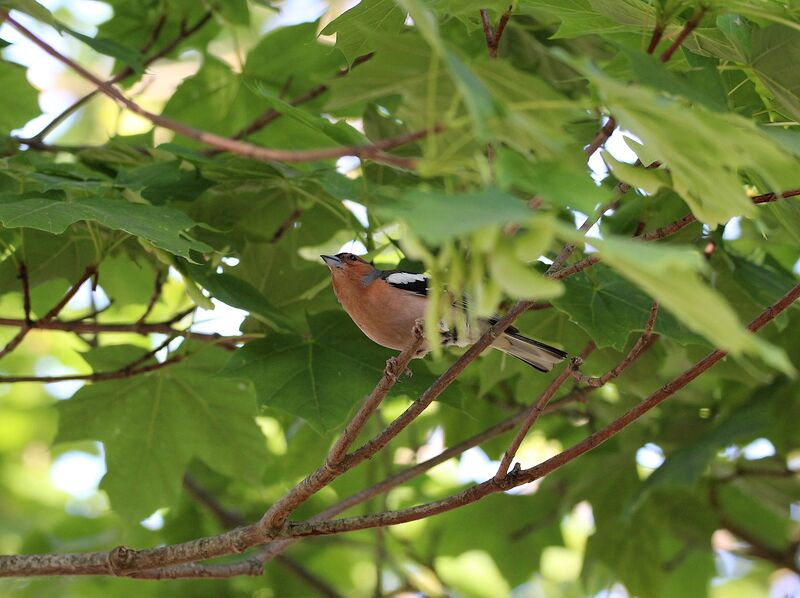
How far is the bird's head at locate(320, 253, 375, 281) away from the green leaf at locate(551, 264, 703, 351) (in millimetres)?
1131

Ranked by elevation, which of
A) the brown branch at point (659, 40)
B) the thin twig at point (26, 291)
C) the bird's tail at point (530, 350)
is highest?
the thin twig at point (26, 291)

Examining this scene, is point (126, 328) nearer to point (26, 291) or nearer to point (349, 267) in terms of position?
point (26, 291)

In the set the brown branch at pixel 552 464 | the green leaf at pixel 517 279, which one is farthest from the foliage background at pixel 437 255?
the brown branch at pixel 552 464

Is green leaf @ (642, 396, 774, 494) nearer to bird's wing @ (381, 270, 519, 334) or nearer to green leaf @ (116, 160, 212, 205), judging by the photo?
bird's wing @ (381, 270, 519, 334)

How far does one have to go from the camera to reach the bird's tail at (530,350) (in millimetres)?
4805

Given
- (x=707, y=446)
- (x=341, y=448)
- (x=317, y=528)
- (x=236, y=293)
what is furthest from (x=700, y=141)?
(x=707, y=446)

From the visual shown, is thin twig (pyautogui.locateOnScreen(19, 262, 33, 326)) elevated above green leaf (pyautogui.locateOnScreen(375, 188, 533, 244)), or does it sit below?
above

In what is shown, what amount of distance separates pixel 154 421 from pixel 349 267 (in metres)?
1.33

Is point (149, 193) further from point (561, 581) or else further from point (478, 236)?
point (561, 581)

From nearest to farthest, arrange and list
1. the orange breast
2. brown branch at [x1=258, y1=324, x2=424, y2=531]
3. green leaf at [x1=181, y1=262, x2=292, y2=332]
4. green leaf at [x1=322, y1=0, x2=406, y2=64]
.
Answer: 1. brown branch at [x1=258, y1=324, x2=424, y2=531]
2. green leaf at [x1=322, y1=0, x2=406, y2=64]
3. green leaf at [x1=181, y1=262, x2=292, y2=332]
4. the orange breast

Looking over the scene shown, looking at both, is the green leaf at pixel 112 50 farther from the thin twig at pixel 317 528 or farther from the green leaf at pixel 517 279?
the green leaf at pixel 517 279

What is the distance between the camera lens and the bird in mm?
4523

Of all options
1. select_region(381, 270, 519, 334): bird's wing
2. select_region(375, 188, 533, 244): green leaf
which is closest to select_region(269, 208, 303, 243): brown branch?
select_region(381, 270, 519, 334): bird's wing

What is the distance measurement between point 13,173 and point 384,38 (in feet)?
7.57
